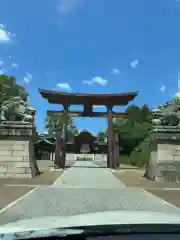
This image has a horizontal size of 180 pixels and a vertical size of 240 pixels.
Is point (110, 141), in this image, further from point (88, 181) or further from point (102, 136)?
point (102, 136)

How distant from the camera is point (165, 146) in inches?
846

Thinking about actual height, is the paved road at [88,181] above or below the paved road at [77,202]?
above

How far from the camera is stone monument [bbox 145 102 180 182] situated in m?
20.7

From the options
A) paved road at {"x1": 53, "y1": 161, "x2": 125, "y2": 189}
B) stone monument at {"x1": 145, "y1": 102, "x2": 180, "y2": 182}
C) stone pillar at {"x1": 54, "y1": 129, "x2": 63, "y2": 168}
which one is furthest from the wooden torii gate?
stone monument at {"x1": 145, "y1": 102, "x2": 180, "y2": 182}

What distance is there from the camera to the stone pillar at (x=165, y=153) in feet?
67.7

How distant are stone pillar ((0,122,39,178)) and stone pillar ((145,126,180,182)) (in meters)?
6.15

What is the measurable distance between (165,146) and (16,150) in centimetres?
752

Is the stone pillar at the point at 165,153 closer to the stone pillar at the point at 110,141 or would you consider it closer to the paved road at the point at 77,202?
the paved road at the point at 77,202

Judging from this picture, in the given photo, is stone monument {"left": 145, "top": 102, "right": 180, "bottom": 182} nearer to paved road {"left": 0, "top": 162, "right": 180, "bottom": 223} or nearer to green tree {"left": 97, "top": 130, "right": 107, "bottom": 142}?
paved road {"left": 0, "top": 162, "right": 180, "bottom": 223}

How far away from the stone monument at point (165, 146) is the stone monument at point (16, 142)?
6.17 metres

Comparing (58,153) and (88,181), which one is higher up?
(58,153)

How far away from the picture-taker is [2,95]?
61562 mm

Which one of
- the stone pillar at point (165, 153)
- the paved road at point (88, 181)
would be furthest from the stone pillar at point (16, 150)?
the stone pillar at point (165, 153)

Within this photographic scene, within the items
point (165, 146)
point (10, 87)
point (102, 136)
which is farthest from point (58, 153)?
point (102, 136)
